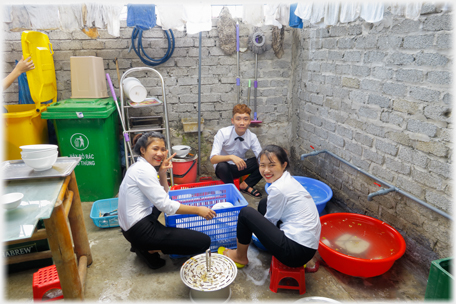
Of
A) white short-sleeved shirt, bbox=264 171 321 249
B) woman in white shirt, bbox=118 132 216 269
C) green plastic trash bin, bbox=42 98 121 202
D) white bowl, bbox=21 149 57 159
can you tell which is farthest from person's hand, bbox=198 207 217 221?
green plastic trash bin, bbox=42 98 121 202

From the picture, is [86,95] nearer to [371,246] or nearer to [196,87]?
[196,87]

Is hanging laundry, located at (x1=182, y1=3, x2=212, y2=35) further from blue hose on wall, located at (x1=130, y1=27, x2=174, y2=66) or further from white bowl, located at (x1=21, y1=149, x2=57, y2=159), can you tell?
white bowl, located at (x1=21, y1=149, x2=57, y2=159)

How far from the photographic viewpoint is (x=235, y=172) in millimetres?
4027

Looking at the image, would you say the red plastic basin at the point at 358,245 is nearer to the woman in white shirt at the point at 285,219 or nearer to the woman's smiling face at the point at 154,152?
the woman in white shirt at the point at 285,219

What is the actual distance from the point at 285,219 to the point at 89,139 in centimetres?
263

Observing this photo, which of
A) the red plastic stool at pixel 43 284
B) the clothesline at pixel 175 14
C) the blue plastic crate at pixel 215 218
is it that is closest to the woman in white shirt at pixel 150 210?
the blue plastic crate at pixel 215 218

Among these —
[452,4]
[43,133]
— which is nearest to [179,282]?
[43,133]

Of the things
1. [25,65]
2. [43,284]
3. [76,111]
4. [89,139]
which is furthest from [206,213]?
[25,65]

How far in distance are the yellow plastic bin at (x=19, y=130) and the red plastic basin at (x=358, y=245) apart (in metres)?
3.42

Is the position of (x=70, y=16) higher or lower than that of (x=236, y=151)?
higher

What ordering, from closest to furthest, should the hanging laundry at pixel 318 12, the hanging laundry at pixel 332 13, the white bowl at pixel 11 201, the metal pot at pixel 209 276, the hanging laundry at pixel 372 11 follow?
the white bowl at pixel 11 201, the metal pot at pixel 209 276, the hanging laundry at pixel 372 11, the hanging laundry at pixel 332 13, the hanging laundry at pixel 318 12

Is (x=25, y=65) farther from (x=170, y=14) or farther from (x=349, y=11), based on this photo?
(x=349, y=11)

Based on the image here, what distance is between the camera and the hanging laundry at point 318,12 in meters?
3.03

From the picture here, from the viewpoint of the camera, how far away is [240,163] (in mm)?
3742
